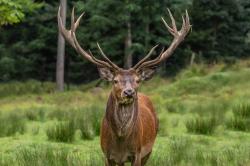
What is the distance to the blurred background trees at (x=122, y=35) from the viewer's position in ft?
98.2

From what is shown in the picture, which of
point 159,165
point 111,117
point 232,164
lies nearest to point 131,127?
point 111,117

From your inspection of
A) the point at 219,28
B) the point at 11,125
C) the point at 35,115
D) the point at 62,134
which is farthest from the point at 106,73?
the point at 219,28

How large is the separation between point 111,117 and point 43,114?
8.24 m

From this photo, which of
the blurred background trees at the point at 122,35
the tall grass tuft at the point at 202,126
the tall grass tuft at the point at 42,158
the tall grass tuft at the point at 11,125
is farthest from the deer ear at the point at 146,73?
the blurred background trees at the point at 122,35

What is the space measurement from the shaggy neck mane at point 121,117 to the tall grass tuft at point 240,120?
17.4ft

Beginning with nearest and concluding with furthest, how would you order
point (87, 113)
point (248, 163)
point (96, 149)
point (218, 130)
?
point (248, 163), point (96, 149), point (218, 130), point (87, 113)

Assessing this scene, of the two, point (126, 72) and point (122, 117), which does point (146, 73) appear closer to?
point (126, 72)

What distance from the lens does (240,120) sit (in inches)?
456

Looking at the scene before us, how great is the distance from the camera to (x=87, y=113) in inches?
531

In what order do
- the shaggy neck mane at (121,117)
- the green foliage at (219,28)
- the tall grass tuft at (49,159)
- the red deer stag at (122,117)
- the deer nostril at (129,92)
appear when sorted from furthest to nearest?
the green foliage at (219,28), the tall grass tuft at (49,159), the shaggy neck mane at (121,117), the red deer stag at (122,117), the deer nostril at (129,92)

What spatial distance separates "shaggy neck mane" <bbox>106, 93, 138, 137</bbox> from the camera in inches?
251

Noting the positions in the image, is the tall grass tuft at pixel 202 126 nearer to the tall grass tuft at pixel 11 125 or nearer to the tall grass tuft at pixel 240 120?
the tall grass tuft at pixel 240 120

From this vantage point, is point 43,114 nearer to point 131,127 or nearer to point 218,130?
point 218,130

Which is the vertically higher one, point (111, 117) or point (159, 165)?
point (111, 117)
